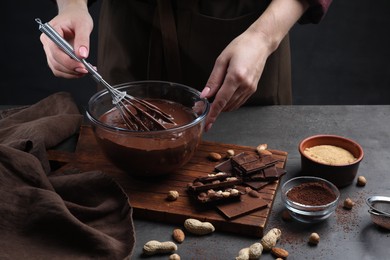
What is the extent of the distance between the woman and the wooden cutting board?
4.3 inches

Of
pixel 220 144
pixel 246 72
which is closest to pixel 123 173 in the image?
pixel 220 144

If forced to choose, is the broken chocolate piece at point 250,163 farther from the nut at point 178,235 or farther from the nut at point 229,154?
the nut at point 178,235

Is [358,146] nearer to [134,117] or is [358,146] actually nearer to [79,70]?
[134,117]

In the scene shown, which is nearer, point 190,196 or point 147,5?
point 190,196

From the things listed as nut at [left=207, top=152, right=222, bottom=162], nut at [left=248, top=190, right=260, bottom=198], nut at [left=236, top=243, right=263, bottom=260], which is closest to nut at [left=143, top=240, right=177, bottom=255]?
nut at [left=236, top=243, right=263, bottom=260]

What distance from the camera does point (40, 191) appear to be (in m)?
1.35

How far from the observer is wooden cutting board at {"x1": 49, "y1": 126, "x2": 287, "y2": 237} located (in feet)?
4.46

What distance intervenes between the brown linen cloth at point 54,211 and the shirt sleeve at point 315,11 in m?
0.70

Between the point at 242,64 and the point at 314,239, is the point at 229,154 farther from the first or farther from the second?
the point at 314,239

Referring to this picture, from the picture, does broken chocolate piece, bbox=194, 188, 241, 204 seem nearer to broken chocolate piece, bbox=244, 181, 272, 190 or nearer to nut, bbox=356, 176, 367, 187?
broken chocolate piece, bbox=244, 181, 272, 190

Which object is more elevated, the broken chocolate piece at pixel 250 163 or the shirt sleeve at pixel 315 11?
the shirt sleeve at pixel 315 11

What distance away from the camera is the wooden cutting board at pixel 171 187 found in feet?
4.46

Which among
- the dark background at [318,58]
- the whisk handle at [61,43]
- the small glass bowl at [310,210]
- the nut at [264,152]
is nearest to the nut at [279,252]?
the small glass bowl at [310,210]

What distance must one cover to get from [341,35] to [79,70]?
7.14ft
